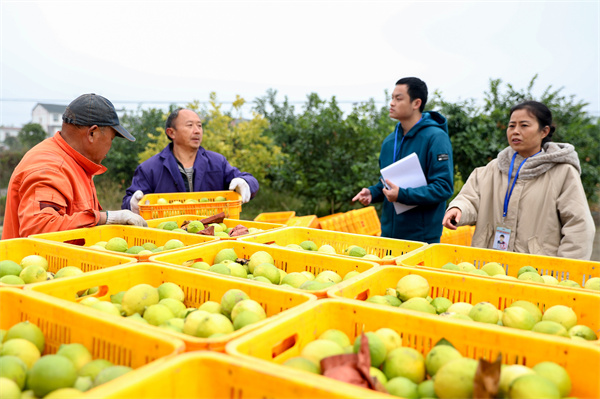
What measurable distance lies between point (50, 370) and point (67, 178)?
2.18 meters

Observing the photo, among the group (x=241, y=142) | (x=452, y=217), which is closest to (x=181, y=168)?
(x=452, y=217)

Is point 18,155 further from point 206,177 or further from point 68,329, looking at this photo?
point 68,329

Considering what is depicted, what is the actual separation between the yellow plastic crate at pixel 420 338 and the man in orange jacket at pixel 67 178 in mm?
2147

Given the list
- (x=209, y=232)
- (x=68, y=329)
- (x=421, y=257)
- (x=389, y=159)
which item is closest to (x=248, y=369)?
(x=68, y=329)

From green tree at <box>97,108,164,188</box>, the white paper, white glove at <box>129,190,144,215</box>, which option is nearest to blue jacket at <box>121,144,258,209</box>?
white glove at <box>129,190,144,215</box>

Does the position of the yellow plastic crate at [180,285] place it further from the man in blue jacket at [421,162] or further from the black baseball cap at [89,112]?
the man in blue jacket at [421,162]

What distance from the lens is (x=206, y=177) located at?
16.2ft

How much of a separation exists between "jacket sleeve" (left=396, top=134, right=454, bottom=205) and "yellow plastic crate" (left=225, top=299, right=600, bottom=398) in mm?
2487

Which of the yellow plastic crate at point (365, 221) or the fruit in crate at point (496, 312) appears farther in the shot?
the yellow plastic crate at point (365, 221)

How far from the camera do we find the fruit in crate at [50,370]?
1.20m

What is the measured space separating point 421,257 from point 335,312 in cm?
114

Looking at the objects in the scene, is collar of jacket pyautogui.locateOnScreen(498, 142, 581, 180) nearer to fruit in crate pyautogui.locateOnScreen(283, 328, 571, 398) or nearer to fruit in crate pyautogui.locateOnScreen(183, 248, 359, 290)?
fruit in crate pyautogui.locateOnScreen(183, 248, 359, 290)

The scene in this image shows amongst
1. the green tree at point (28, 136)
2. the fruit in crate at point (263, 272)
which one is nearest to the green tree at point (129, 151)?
the green tree at point (28, 136)

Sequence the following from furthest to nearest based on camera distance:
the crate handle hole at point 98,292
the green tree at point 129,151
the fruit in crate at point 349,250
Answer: the green tree at point 129,151
the fruit in crate at point 349,250
the crate handle hole at point 98,292
